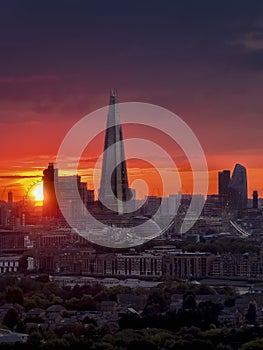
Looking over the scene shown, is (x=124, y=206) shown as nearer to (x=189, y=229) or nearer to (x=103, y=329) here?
(x=189, y=229)

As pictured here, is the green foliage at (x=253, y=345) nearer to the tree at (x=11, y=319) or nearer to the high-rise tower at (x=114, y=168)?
the tree at (x=11, y=319)

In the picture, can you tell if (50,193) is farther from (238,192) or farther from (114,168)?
(238,192)

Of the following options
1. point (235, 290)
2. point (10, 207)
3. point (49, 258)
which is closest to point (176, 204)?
point (10, 207)

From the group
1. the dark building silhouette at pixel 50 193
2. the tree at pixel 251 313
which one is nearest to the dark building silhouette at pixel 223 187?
the dark building silhouette at pixel 50 193

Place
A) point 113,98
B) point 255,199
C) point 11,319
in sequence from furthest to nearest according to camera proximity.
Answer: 1. point 255,199
2. point 113,98
3. point 11,319

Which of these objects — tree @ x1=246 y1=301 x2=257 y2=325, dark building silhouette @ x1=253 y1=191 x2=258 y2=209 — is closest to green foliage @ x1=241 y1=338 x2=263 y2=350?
tree @ x1=246 y1=301 x2=257 y2=325

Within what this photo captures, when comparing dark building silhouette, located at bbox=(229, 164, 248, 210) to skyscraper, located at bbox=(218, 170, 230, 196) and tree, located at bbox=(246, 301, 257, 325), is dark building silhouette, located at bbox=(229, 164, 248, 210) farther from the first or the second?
tree, located at bbox=(246, 301, 257, 325)

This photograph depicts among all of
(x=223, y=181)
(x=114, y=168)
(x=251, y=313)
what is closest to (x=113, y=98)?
(x=114, y=168)
